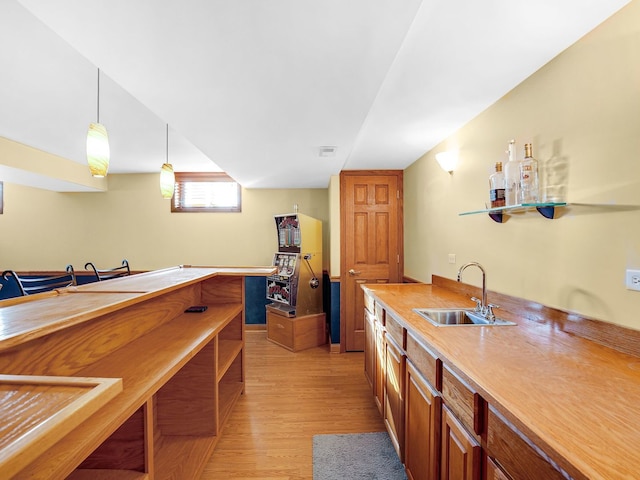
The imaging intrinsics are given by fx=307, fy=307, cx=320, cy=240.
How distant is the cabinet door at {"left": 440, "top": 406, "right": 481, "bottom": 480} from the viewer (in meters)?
1.04

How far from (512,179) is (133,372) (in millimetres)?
2174

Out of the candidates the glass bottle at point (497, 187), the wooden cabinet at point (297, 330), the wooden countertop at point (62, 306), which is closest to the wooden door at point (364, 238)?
the wooden cabinet at point (297, 330)

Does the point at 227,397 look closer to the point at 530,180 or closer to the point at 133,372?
the point at 133,372

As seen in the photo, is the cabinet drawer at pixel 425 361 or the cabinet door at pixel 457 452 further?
the cabinet drawer at pixel 425 361

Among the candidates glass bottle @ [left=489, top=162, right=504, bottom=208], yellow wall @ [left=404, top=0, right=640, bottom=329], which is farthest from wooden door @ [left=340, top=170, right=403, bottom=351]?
glass bottle @ [left=489, top=162, right=504, bottom=208]

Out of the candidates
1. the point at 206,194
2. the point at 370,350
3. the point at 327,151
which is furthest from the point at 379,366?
the point at 206,194

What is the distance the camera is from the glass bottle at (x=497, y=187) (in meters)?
1.84

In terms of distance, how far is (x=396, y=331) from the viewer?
1.93 meters

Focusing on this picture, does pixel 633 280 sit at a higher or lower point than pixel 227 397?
higher

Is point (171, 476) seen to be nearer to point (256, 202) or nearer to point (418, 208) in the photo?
point (418, 208)

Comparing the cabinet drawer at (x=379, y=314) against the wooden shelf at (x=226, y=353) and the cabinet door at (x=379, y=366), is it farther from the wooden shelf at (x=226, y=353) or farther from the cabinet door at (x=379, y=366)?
the wooden shelf at (x=226, y=353)

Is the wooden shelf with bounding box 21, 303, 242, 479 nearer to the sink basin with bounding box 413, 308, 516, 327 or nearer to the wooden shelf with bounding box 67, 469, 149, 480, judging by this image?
the wooden shelf with bounding box 67, 469, 149, 480

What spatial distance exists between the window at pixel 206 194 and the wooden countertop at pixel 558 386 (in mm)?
3847

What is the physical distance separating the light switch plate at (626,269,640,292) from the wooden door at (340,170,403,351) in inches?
102
